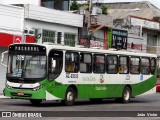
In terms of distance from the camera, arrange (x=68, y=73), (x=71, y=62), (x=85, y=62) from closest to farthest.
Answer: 1. (x=68, y=73)
2. (x=71, y=62)
3. (x=85, y=62)

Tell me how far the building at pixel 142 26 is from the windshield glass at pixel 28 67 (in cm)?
1991

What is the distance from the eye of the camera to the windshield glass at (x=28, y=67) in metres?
21.9

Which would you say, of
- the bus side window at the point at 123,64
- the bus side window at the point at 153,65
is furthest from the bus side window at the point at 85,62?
the bus side window at the point at 153,65

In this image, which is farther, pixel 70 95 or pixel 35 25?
pixel 35 25

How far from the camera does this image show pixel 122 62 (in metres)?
27.0

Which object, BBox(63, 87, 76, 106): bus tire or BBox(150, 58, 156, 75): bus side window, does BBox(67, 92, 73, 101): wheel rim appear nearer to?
BBox(63, 87, 76, 106): bus tire

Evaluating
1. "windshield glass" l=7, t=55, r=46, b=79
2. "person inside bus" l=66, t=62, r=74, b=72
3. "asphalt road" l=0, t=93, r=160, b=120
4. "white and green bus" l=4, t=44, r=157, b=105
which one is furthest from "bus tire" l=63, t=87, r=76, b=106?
"windshield glass" l=7, t=55, r=46, b=79

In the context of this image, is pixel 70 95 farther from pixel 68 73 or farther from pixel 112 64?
pixel 112 64

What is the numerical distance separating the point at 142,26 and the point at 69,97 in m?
29.2

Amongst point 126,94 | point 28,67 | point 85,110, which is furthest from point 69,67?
point 126,94

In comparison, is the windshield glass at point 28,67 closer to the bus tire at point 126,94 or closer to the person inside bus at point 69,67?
the person inside bus at point 69,67

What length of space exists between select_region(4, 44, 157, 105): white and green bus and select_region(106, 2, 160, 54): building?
569 inches

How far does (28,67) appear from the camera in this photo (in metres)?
22.1

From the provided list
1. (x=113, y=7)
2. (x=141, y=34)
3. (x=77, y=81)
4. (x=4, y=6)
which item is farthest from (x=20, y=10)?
(x=113, y=7)
